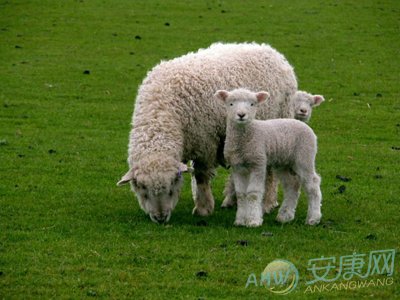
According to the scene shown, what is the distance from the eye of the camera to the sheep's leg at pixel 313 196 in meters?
9.56

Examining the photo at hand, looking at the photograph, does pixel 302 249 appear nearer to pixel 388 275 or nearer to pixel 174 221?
pixel 388 275

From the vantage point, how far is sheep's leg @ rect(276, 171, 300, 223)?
9875 mm

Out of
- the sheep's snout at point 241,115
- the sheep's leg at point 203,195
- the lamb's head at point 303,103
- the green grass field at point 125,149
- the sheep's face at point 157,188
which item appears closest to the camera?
the green grass field at point 125,149

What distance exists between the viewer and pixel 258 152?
9.34m

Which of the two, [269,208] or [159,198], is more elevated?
[159,198]

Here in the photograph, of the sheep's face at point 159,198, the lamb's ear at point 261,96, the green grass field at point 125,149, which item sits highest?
the lamb's ear at point 261,96

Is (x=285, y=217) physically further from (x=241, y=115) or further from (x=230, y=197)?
(x=241, y=115)

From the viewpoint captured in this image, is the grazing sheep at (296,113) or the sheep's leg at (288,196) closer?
the sheep's leg at (288,196)

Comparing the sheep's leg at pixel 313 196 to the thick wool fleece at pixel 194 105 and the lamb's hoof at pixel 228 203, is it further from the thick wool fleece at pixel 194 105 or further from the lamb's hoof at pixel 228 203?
the lamb's hoof at pixel 228 203

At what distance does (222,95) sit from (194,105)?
0.71 metres

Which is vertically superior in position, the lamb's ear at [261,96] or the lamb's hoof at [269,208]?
the lamb's ear at [261,96]

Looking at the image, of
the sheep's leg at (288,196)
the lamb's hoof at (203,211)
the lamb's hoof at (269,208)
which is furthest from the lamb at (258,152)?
the lamb's hoof at (269,208)

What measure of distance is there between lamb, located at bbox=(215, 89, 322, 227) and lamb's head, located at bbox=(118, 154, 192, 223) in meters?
0.65

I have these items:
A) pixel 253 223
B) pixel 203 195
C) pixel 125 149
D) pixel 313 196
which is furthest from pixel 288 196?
pixel 125 149
